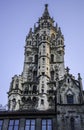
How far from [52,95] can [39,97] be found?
2.89m

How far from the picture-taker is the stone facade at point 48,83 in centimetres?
3156

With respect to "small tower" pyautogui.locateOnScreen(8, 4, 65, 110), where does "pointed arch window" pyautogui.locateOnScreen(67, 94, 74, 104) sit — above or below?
below

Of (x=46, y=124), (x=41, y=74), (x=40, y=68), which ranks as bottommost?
(x=46, y=124)

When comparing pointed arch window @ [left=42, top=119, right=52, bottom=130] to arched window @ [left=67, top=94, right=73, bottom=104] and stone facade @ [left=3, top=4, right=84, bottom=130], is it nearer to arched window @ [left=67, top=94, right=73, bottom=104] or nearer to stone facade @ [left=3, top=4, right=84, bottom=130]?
stone facade @ [left=3, top=4, right=84, bottom=130]

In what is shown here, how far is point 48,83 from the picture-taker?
5881cm

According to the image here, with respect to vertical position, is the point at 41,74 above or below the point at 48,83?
above

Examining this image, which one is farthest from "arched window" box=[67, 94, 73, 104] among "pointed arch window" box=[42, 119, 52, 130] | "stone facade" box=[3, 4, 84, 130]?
"pointed arch window" box=[42, 119, 52, 130]

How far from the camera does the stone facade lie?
3156 centimetres

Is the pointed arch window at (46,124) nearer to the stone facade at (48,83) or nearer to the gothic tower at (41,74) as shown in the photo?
the stone facade at (48,83)

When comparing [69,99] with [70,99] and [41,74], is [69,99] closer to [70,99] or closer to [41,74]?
[70,99]

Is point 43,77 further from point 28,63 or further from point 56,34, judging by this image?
point 56,34

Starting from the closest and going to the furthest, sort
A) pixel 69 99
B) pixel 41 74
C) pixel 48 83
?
pixel 69 99 < pixel 48 83 < pixel 41 74

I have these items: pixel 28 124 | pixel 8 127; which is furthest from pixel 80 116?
pixel 8 127

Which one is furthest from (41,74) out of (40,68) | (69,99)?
(69,99)
